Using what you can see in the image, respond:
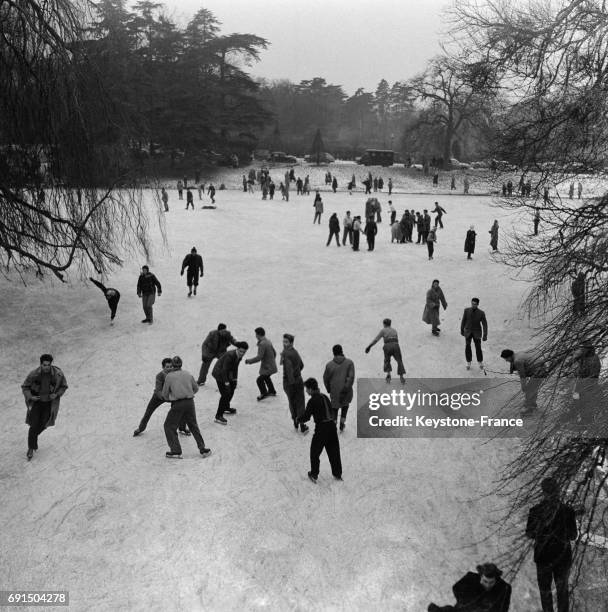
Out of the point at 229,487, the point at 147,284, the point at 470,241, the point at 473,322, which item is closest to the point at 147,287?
the point at 147,284

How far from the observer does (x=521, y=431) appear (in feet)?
28.1

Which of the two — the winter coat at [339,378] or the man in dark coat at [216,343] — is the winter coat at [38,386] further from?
the winter coat at [339,378]

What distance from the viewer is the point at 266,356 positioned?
30.1 feet

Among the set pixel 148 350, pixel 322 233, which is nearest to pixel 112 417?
pixel 148 350

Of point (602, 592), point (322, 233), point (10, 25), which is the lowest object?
point (602, 592)

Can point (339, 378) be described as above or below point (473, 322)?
below

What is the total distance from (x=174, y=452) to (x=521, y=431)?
4.89 m

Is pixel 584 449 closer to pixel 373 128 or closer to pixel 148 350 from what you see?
pixel 148 350

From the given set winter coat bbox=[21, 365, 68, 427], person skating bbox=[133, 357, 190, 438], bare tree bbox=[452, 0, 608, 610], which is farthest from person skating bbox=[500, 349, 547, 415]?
winter coat bbox=[21, 365, 68, 427]

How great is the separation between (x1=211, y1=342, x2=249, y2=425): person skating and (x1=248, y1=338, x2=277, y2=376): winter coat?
1.71 ft

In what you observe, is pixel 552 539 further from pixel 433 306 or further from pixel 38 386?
pixel 433 306

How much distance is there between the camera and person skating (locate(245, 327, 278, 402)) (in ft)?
29.8

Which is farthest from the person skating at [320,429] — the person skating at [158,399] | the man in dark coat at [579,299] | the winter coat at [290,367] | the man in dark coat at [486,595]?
the man in dark coat at [579,299]

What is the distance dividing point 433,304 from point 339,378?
4722mm
